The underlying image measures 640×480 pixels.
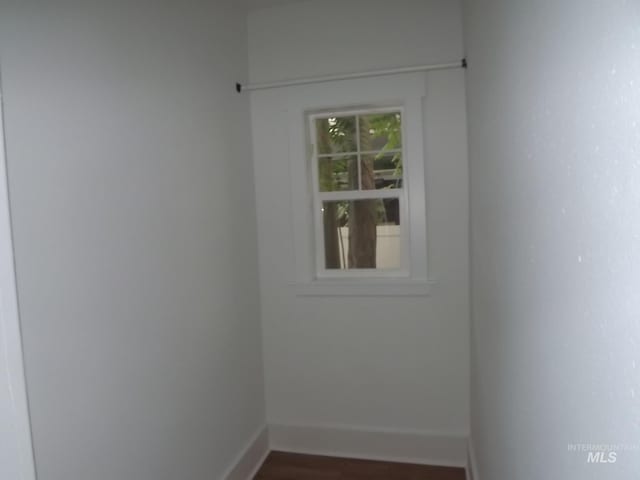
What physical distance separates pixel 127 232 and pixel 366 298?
146 centimetres

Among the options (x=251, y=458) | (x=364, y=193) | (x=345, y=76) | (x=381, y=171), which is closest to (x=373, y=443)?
(x=251, y=458)

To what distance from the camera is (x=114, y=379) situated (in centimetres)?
137

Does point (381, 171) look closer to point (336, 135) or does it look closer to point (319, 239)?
point (336, 135)

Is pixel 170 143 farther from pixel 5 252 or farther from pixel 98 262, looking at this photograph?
pixel 5 252

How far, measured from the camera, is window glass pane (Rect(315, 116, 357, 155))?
254 cm

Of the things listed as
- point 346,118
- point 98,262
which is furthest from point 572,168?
point 346,118

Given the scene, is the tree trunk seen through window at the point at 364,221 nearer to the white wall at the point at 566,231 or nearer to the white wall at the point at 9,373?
the white wall at the point at 566,231

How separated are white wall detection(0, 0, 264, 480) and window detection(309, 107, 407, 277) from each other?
23.0 inches

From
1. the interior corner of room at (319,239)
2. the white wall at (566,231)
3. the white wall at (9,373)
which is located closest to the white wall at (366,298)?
the interior corner of room at (319,239)

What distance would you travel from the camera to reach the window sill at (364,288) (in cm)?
237

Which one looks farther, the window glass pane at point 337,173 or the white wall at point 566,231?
the window glass pane at point 337,173

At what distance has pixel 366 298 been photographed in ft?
8.05

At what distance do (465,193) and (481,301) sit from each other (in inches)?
30.9

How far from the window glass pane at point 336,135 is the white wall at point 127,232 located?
1.88 ft
